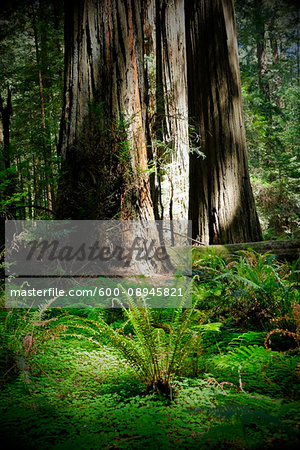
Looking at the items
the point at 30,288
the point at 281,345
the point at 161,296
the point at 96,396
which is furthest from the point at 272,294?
the point at 30,288

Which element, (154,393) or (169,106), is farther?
(169,106)

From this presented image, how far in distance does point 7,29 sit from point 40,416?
1315 centimetres

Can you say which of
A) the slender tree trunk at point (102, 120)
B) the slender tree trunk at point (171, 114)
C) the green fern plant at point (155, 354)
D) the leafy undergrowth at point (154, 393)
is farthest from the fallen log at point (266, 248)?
the green fern plant at point (155, 354)

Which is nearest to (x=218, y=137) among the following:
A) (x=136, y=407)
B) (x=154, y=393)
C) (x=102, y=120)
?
(x=102, y=120)

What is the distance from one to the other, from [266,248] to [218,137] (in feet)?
7.08

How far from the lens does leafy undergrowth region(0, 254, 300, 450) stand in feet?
4.64

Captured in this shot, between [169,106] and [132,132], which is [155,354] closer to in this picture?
[132,132]

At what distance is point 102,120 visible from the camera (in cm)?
388

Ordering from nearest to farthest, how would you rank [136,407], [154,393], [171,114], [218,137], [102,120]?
[136,407] → [154,393] → [102,120] → [218,137] → [171,114]

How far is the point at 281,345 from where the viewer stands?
98.7 inches

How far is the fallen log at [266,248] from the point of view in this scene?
491 centimetres

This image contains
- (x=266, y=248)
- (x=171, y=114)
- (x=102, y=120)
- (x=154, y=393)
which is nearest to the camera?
(x=154, y=393)

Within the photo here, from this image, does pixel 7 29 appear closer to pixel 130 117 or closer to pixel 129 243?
pixel 130 117

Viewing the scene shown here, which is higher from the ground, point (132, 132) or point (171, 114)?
point (171, 114)
